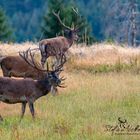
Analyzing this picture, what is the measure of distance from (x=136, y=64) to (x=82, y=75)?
7.85 ft

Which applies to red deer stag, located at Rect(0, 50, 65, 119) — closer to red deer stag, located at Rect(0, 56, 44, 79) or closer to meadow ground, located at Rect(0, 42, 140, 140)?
meadow ground, located at Rect(0, 42, 140, 140)

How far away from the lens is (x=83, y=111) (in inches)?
512

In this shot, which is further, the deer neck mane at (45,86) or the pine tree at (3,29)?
the pine tree at (3,29)

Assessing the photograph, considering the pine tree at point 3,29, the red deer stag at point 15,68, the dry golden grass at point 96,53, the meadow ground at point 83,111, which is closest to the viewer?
the meadow ground at point 83,111

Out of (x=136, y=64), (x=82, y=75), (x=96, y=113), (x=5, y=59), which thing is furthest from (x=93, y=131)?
A: (x=136, y=64)

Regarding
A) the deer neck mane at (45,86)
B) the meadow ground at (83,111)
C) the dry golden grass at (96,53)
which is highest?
the deer neck mane at (45,86)

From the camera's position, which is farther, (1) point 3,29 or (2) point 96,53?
(1) point 3,29

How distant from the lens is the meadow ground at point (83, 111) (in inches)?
416

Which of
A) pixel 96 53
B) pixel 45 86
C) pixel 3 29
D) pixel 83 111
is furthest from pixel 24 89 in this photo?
pixel 3 29

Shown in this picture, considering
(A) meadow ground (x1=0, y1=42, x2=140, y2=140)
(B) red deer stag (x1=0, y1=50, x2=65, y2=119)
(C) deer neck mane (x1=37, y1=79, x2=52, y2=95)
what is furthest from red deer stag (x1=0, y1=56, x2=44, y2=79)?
(C) deer neck mane (x1=37, y1=79, x2=52, y2=95)

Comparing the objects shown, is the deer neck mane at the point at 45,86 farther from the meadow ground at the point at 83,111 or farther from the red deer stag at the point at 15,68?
the red deer stag at the point at 15,68

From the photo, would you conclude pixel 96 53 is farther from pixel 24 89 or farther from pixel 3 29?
pixel 3 29

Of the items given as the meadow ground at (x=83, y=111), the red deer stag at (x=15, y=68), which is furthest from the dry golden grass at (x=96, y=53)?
the red deer stag at (x=15, y=68)

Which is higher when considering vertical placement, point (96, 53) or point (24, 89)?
point (24, 89)
